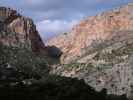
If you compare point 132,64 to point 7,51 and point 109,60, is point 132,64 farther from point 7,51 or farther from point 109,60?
point 7,51

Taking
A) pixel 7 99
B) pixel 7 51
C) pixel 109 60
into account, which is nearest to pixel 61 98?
pixel 7 99

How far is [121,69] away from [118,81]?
4781 mm

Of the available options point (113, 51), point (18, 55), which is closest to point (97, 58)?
A: point (113, 51)

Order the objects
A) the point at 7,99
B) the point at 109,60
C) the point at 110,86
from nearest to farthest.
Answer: the point at 7,99 → the point at 110,86 → the point at 109,60

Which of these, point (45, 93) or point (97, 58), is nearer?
point (45, 93)

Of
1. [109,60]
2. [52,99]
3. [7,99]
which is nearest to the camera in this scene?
[7,99]

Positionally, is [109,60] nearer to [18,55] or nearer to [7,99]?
[18,55]

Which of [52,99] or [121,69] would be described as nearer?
[52,99]

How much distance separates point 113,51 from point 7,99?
458 feet

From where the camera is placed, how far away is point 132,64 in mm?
95062

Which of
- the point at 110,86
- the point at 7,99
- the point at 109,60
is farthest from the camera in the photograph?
the point at 109,60

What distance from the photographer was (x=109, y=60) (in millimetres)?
169500

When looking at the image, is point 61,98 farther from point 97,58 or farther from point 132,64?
point 97,58

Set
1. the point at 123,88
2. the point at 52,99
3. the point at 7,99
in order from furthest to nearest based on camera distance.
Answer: the point at 123,88 < the point at 52,99 < the point at 7,99
